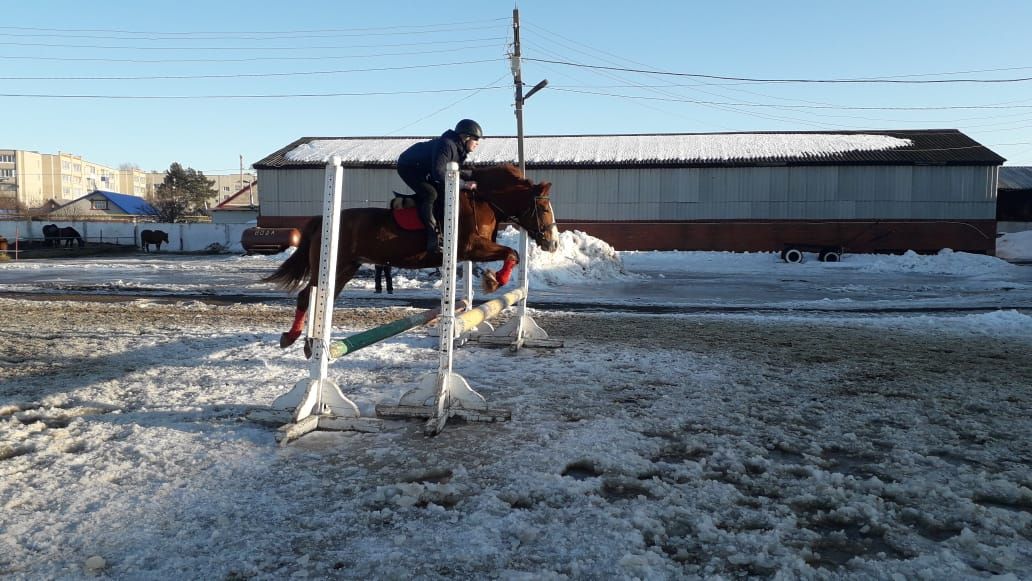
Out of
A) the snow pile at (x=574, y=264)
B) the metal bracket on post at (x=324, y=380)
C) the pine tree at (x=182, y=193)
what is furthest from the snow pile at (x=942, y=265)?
the pine tree at (x=182, y=193)

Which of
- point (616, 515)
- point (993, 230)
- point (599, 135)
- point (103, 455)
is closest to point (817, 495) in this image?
point (616, 515)

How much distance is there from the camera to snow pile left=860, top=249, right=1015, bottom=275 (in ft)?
79.5

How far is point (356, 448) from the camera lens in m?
4.17

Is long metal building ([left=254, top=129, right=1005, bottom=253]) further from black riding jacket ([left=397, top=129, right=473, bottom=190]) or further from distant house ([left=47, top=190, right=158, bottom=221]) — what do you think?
distant house ([left=47, top=190, right=158, bottom=221])

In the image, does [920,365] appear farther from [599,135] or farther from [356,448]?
[599,135]

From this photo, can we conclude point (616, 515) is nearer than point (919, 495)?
Yes

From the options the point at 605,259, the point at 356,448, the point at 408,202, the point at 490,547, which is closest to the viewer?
the point at 490,547

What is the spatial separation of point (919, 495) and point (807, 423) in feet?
4.50

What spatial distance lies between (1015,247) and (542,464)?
147 feet

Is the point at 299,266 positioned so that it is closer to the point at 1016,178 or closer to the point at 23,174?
the point at 1016,178

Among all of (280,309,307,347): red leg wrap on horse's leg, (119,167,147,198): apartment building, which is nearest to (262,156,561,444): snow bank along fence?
(280,309,307,347): red leg wrap on horse's leg

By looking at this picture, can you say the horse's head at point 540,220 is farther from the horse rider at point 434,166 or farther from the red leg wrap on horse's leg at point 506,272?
the horse rider at point 434,166

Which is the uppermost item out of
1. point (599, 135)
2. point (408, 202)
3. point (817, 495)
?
point (599, 135)

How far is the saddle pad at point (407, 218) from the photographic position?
629cm
